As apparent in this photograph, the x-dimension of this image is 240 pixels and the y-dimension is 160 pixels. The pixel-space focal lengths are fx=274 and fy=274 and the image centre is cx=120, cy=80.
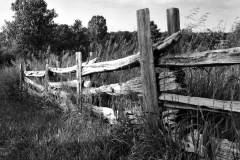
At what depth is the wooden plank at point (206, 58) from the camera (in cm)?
247

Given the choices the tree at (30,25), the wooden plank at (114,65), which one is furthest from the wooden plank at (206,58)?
the tree at (30,25)

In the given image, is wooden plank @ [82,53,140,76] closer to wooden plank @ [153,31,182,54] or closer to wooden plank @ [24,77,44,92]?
wooden plank @ [153,31,182,54]

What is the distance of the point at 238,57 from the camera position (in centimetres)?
243

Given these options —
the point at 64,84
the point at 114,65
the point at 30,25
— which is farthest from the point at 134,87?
the point at 30,25

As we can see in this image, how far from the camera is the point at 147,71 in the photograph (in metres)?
3.35

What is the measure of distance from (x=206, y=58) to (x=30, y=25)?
75.2 ft

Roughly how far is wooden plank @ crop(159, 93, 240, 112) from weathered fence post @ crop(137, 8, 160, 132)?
0.20m

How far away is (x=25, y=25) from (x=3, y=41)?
3.09 m

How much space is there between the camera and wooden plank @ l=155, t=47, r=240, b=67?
247cm

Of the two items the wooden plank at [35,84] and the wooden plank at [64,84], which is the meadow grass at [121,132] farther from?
the wooden plank at [35,84]

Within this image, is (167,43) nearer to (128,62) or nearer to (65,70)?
(128,62)

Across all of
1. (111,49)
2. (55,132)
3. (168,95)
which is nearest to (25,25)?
(111,49)

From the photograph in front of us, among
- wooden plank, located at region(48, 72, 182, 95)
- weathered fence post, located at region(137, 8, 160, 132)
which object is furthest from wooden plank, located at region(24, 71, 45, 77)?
weathered fence post, located at region(137, 8, 160, 132)

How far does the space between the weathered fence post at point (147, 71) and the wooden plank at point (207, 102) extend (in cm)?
20
